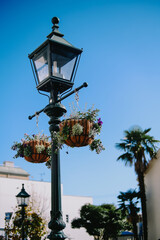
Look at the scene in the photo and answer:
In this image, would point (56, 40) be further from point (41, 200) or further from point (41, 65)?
point (41, 200)

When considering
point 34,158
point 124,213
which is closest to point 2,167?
point 124,213

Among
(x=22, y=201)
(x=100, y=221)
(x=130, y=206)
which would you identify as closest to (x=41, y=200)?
(x=100, y=221)

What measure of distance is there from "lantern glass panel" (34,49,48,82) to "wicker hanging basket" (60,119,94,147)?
1.04 m

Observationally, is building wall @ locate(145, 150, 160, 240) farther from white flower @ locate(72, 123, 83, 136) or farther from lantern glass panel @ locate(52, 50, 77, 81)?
white flower @ locate(72, 123, 83, 136)

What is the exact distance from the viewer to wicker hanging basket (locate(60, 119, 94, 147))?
14.3 ft

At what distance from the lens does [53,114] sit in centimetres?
480

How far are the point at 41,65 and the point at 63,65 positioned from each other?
1.27ft

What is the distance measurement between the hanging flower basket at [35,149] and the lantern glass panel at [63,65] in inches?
46.0

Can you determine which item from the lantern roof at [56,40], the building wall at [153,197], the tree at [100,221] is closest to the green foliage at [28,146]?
the lantern roof at [56,40]

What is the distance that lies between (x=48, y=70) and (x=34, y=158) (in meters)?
1.53

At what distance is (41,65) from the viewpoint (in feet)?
16.8

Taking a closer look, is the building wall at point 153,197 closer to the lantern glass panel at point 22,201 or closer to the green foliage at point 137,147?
the green foliage at point 137,147

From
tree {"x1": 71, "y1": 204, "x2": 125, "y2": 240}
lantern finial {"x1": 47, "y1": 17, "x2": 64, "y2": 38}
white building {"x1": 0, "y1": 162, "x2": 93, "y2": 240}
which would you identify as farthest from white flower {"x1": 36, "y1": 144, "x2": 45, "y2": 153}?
tree {"x1": 71, "y1": 204, "x2": 125, "y2": 240}

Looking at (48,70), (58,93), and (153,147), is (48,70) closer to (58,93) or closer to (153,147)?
(58,93)
